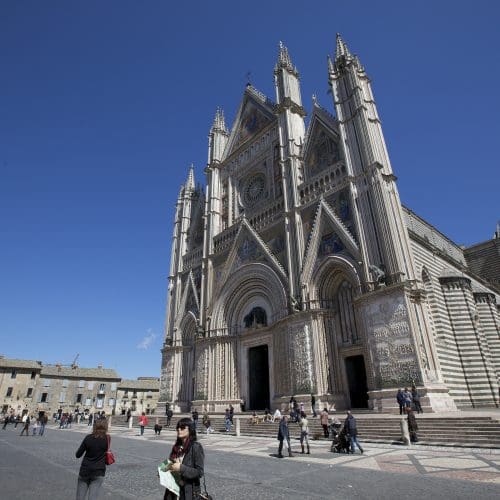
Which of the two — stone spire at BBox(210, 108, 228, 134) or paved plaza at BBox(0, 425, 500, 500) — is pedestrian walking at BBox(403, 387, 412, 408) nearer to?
paved plaza at BBox(0, 425, 500, 500)

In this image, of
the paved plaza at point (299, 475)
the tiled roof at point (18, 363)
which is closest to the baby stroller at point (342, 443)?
the paved plaza at point (299, 475)

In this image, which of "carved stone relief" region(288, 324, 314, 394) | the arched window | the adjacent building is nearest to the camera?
"carved stone relief" region(288, 324, 314, 394)

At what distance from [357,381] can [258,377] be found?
299 inches

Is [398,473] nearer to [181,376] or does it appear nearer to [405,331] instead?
[405,331]

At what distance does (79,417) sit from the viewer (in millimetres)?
37469

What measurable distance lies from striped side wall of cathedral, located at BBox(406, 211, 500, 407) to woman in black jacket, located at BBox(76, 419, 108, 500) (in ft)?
53.1

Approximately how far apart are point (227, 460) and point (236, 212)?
22750mm

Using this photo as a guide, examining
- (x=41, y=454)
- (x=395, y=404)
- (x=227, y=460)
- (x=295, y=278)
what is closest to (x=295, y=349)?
(x=295, y=278)

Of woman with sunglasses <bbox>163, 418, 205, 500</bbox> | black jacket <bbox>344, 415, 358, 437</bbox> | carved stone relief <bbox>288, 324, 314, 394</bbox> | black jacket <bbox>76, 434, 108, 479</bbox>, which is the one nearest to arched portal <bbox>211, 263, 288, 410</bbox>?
carved stone relief <bbox>288, 324, 314, 394</bbox>

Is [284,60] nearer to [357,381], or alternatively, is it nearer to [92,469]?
[357,381]

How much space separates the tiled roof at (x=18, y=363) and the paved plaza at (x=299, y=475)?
4127cm

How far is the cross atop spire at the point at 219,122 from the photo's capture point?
3612 cm

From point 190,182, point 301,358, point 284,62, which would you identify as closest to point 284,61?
point 284,62

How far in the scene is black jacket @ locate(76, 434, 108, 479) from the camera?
4.04m
